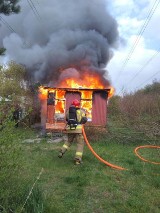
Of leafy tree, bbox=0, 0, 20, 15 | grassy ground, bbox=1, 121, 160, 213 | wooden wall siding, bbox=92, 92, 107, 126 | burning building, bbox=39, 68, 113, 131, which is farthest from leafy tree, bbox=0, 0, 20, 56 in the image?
grassy ground, bbox=1, 121, 160, 213

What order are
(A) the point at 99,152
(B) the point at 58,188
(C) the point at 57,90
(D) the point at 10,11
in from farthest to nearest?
(C) the point at 57,90, (D) the point at 10,11, (A) the point at 99,152, (B) the point at 58,188

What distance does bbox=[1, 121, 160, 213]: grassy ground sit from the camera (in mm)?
5609

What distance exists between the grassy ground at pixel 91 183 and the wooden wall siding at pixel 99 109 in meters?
6.74

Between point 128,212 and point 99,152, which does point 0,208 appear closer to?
point 128,212

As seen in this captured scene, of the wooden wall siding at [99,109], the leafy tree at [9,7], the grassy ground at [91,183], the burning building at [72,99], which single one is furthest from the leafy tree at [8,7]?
the grassy ground at [91,183]

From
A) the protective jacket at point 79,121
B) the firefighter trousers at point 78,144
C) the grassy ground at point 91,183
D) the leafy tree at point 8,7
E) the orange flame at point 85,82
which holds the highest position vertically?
the leafy tree at point 8,7

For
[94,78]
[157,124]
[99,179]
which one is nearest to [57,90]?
[94,78]

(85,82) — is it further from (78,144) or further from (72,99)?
(78,144)

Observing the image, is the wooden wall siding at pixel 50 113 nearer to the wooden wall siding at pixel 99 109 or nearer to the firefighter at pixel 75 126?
the wooden wall siding at pixel 99 109

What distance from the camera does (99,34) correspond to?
26.7 metres

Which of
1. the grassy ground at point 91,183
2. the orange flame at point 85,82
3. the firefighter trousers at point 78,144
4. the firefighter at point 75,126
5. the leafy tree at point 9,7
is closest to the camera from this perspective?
the grassy ground at point 91,183

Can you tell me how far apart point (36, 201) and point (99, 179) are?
3.01 meters

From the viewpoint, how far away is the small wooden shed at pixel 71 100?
1911 cm

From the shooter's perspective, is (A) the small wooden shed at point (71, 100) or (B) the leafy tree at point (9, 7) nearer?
(B) the leafy tree at point (9, 7)
